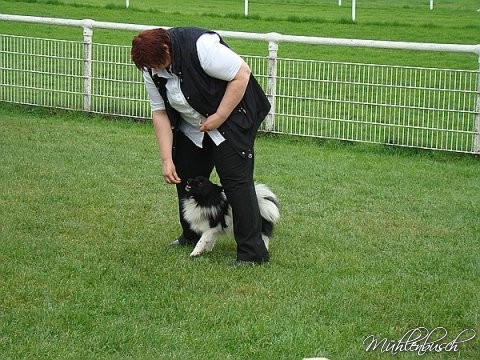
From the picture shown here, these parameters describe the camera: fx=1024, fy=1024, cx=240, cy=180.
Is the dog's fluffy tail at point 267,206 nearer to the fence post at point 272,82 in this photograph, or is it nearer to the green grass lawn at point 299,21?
the fence post at point 272,82

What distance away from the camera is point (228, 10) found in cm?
2570

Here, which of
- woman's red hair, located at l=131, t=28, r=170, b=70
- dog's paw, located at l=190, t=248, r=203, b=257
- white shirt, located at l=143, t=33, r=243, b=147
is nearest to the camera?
woman's red hair, located at l=131, t=28, r=170, b=70

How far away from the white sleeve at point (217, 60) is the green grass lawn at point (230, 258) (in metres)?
1.27

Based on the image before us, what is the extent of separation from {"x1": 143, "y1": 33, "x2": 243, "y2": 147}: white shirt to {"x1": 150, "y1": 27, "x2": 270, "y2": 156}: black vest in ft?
0.12

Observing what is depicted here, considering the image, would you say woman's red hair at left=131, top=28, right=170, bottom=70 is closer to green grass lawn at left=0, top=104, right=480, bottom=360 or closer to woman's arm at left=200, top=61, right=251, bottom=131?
woman's arm at left=200, top=61, right=251, bottom=131

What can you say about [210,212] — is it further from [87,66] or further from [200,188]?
[87,66]

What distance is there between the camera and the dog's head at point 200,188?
6.95m

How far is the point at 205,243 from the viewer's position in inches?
275

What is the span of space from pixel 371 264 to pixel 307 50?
38.5 feet

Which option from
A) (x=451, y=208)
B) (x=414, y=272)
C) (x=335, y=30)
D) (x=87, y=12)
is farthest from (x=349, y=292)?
(x=87, y=12)

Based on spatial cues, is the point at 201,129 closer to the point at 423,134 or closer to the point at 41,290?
the point at 41,290

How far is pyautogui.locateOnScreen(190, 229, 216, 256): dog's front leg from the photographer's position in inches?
274

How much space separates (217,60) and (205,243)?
1.35 metres

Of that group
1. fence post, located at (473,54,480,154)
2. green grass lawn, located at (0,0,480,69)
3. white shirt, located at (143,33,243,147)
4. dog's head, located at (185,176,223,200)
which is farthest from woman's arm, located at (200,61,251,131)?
green grass lawn, located at (0,0,480,69)
